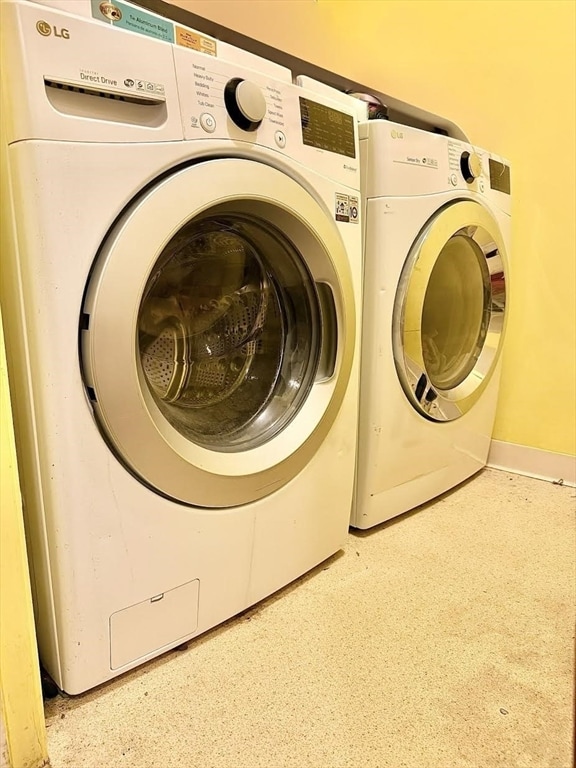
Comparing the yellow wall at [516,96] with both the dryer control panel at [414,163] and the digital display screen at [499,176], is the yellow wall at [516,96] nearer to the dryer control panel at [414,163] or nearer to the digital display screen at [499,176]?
the digital display screen at [499,176]

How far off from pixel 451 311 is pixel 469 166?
0.33 metres

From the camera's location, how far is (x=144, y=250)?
24.1 inches

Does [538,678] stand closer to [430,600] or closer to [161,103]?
[430,600]

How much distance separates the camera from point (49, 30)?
54 cm

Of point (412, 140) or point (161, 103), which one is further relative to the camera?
point (412, 140)

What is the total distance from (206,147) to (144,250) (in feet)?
0.56

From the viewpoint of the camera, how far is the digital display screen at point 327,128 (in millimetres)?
814

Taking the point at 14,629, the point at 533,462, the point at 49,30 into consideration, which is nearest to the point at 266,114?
the point at 49,30

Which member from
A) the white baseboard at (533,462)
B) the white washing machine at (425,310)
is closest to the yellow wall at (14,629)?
the white washing machine at (425,310)

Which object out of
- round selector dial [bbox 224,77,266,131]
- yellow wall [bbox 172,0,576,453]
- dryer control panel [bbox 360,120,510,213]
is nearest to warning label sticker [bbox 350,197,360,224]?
dryer control panel [bbox 360,120,510,213]

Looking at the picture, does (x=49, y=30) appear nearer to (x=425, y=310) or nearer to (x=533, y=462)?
(x=425, y=310)

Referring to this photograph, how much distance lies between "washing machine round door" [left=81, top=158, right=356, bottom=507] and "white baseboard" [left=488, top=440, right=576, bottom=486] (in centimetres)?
85

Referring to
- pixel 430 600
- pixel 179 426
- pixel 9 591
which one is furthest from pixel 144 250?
pixel 430 600

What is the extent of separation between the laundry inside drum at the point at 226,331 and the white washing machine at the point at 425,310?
21cm
